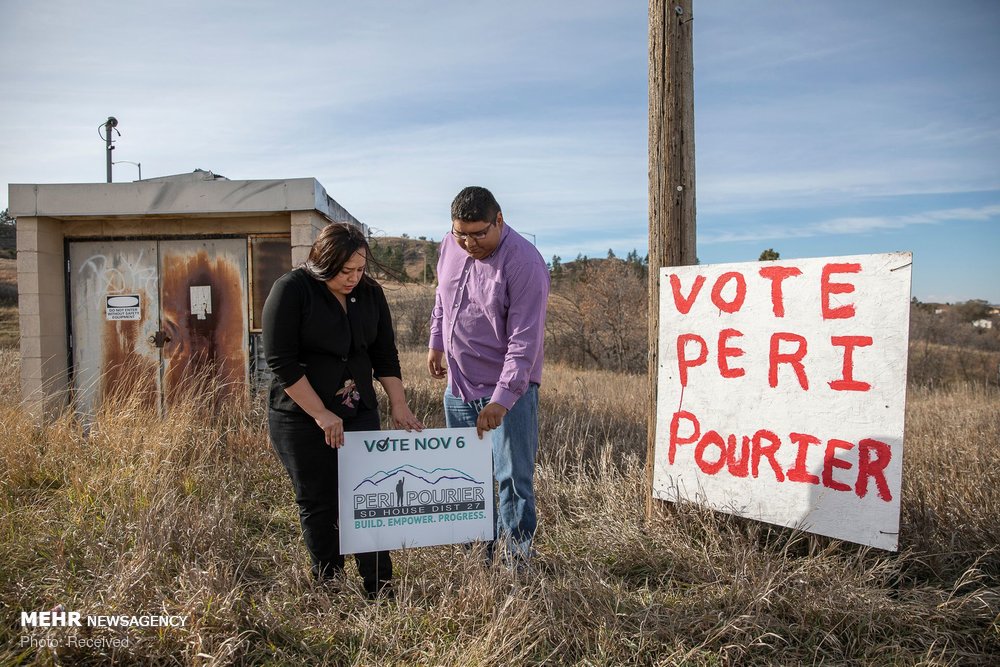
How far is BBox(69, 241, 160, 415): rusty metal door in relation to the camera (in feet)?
21.0

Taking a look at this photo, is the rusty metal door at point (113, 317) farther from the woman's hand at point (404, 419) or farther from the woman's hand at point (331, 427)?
the woman's hand at point (331, 427)

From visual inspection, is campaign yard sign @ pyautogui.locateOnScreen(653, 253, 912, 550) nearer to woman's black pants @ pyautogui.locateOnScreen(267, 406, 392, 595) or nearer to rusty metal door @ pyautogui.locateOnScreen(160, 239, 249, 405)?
woman's black pants @ pyautogui.locateOnScreen(267, 406, 392, 595)

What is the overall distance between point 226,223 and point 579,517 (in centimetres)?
456

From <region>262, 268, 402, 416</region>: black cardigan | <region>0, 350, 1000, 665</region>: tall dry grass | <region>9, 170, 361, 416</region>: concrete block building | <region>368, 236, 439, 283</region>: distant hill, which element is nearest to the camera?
<region>0, 350, 1000, 665</region>: tall dry grass

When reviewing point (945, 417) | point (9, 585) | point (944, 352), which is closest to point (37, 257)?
point (9, 585)

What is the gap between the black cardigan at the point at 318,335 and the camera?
282 cm

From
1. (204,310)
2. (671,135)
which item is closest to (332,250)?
(671,135)

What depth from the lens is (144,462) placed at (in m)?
4.36

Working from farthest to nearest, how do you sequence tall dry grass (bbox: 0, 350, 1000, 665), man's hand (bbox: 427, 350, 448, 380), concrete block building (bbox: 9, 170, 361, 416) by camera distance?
concrete block building (bbox: 9, 170, 361, 416)
man's hand (bbox: 427, 350, 448, 380)
tall dry grass (bbox: 0, 350, 1000, 665)

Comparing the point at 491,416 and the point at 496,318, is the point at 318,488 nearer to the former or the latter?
the point at 491,416

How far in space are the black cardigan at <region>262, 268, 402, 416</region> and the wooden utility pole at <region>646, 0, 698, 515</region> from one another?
67.3 inches

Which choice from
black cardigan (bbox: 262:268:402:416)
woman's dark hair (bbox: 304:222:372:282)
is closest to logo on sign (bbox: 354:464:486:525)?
black cardigan (bbox: 262:268:402:416)

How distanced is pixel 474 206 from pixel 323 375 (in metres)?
1.06

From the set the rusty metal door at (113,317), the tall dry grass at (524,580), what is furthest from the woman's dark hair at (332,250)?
the rusty metal door at (113,317)
